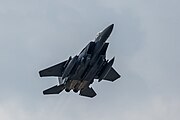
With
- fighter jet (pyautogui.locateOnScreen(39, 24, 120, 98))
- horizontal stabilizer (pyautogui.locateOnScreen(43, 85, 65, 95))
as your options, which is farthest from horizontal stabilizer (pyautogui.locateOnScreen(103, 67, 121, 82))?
horizontal stabilizer (pyautogui.locateOnScreen(43, 85, 65, 95))

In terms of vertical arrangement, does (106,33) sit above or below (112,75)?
below

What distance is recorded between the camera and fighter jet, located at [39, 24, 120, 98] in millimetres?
94125

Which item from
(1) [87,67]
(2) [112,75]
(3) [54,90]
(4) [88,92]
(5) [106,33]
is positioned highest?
(3) [54,90]

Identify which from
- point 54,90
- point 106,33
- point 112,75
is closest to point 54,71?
point 54,90

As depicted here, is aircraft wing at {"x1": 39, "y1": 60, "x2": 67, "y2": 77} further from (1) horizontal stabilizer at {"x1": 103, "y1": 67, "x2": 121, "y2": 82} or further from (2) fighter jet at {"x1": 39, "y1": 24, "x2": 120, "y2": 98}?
(1) horizontal stabilizer at {"x1": 103, "y1": 67, "x2": 121, "y2": 82}

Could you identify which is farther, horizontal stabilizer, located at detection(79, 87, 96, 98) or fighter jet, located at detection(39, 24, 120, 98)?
horizontal stabilizer, located at detection(79, 87, 96, 98)

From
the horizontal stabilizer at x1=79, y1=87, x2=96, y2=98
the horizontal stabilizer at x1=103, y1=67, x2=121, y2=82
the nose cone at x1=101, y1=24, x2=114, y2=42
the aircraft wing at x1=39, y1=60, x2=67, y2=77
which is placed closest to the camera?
the nose cone at x1=101, y1=24, x2=114, y2=42

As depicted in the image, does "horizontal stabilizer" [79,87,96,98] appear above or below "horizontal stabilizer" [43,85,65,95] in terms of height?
below

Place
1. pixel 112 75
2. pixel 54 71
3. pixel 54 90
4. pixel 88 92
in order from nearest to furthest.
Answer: pixel 54 71
pixel 54 90
pixel 88 92
pixel 112 75

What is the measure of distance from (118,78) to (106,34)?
1125 centimetres

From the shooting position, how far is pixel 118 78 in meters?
104

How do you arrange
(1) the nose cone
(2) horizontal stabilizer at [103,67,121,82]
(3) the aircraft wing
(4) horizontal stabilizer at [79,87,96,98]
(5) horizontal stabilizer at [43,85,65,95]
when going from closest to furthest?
(1) the nose cone → (3) the aircraft wing → (5) horizontal stabilizer at [43,85,65,95] → (4) horizontal stabilizer at [79,87,96,98] → (2) horizontal stabilizer at [103,67,121,82]

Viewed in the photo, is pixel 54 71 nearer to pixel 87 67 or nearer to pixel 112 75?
pixel 87 67

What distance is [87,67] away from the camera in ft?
309
